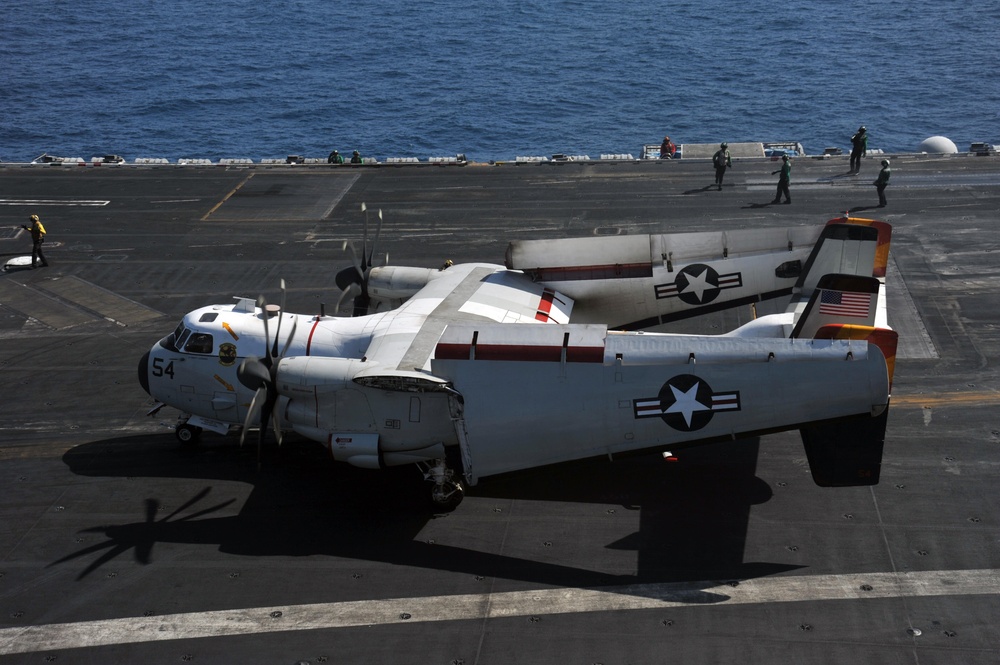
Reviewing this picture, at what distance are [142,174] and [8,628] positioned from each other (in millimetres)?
44206

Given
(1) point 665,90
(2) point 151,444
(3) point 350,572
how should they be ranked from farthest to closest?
(1) point 665,90 < (2) point 151,444 < (3) point 350,572

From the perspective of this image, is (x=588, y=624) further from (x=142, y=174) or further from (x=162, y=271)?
(x=142, y=174)

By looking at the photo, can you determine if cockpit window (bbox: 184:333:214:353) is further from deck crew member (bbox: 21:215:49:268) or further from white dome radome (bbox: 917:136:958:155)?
white dome radome (bbox: 917:136:958:155)

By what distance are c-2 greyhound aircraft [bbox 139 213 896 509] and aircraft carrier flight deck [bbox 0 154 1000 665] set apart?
1.68m

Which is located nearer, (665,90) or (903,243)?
(903,243)

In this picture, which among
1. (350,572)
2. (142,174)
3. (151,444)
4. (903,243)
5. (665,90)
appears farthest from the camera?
(665,90)

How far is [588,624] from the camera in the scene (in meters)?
22.3

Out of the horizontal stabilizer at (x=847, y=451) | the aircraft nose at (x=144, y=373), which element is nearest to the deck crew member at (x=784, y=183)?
the horizontal stabilizer at (x=847, y=451)

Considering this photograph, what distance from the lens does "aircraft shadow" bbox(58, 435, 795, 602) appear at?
2467cm

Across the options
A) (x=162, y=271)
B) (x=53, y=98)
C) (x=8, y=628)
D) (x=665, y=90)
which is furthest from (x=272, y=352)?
(x=53, y=98)

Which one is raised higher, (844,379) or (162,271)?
(844,379)

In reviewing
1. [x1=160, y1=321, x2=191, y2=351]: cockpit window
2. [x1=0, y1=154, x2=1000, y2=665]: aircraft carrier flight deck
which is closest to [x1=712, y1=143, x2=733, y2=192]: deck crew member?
[x1=0, y1=154, x2=1000, y2=665]: aircraft carrier flight deck

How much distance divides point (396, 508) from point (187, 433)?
8272mm

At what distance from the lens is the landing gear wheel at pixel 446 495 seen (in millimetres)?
26891
